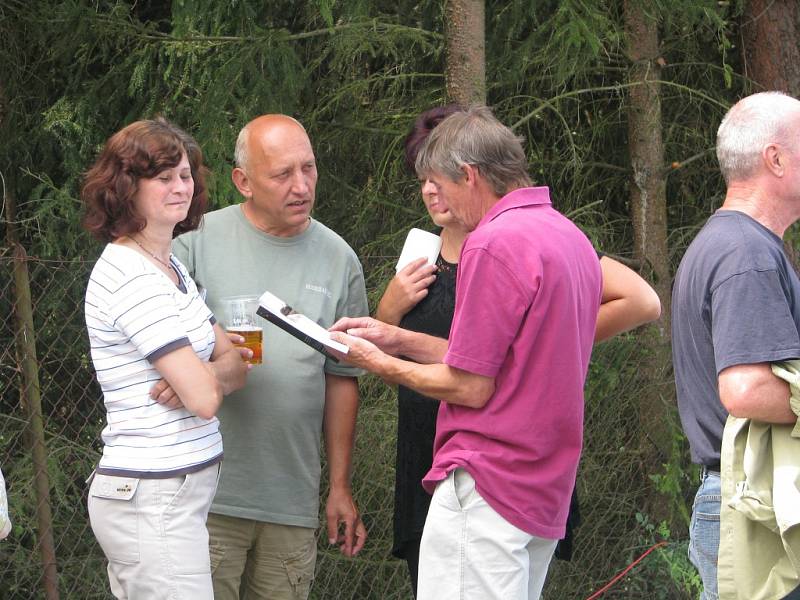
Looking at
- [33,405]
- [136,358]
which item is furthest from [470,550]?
[33,405]

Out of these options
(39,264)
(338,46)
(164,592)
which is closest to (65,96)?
(338,46)

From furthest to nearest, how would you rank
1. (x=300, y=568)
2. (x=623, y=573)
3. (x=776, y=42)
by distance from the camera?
(x=776, y=42) → (x=623, y=573) → (x=300, y=568)

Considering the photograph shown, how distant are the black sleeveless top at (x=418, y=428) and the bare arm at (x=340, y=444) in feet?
0.77

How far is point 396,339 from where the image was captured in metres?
2.88

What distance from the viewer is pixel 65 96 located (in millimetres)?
5914

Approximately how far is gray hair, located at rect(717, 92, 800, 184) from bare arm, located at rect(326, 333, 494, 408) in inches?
31.4

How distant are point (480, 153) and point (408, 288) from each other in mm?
574

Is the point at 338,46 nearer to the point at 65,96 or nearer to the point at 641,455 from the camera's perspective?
the point at 65,96

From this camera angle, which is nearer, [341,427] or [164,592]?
[164,592]

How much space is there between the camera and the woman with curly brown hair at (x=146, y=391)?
254cm

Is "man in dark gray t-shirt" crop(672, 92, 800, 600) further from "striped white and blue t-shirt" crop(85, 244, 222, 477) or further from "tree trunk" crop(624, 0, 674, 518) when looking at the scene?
"tree trunk" crop(624, 0, 674, 518)

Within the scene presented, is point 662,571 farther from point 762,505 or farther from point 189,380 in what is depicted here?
point 189,380

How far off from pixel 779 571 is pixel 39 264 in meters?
2.63

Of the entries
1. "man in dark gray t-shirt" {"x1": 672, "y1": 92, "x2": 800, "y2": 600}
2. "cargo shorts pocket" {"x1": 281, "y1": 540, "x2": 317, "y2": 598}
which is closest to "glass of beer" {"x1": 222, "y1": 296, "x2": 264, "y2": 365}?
"cargo shorts pocket" {"x1": 281, "y1": 540, "x2": 317, "y2": 598}
